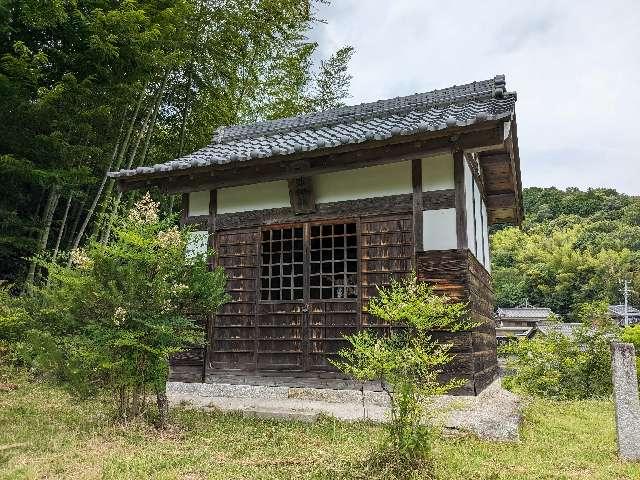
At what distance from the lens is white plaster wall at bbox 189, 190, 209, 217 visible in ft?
25.5

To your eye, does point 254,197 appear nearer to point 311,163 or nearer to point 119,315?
point 311,163

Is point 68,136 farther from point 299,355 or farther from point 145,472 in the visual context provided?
point 145,472

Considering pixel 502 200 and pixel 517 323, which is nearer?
pixel 502 200

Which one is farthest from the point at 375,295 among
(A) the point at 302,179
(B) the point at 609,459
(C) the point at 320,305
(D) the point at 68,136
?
(D) the point at 68,136

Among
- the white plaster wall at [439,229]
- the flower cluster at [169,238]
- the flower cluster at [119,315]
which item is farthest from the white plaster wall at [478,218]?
the flower cluster at [119,315]

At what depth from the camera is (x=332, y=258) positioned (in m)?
6.70

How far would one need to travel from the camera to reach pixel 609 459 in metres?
4.48

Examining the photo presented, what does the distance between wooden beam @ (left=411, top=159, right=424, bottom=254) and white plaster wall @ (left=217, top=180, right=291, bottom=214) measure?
5.95 feet

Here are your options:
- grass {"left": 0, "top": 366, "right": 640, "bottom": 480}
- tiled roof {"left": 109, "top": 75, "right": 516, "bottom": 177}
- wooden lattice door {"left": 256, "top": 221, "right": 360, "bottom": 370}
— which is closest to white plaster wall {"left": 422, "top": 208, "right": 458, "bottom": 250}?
wooden lattice door {"left": 256, "top": 221, "right": 360, "bottom": 370}

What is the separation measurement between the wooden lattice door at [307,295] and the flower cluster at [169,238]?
77.4 inches

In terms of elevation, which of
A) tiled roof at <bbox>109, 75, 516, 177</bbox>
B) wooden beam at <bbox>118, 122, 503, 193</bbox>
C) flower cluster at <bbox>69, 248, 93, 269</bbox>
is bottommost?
flower cluster at <bbox>69, 248, 93, 269</bbox>

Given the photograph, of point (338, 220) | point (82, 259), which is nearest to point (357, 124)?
point (338, 220)

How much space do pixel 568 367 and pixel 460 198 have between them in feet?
20.6

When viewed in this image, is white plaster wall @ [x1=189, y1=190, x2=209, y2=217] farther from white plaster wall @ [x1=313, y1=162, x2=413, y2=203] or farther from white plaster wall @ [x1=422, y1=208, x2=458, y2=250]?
white plaster wall @ [x1=422, y1=208, x2=458, y2=250]
